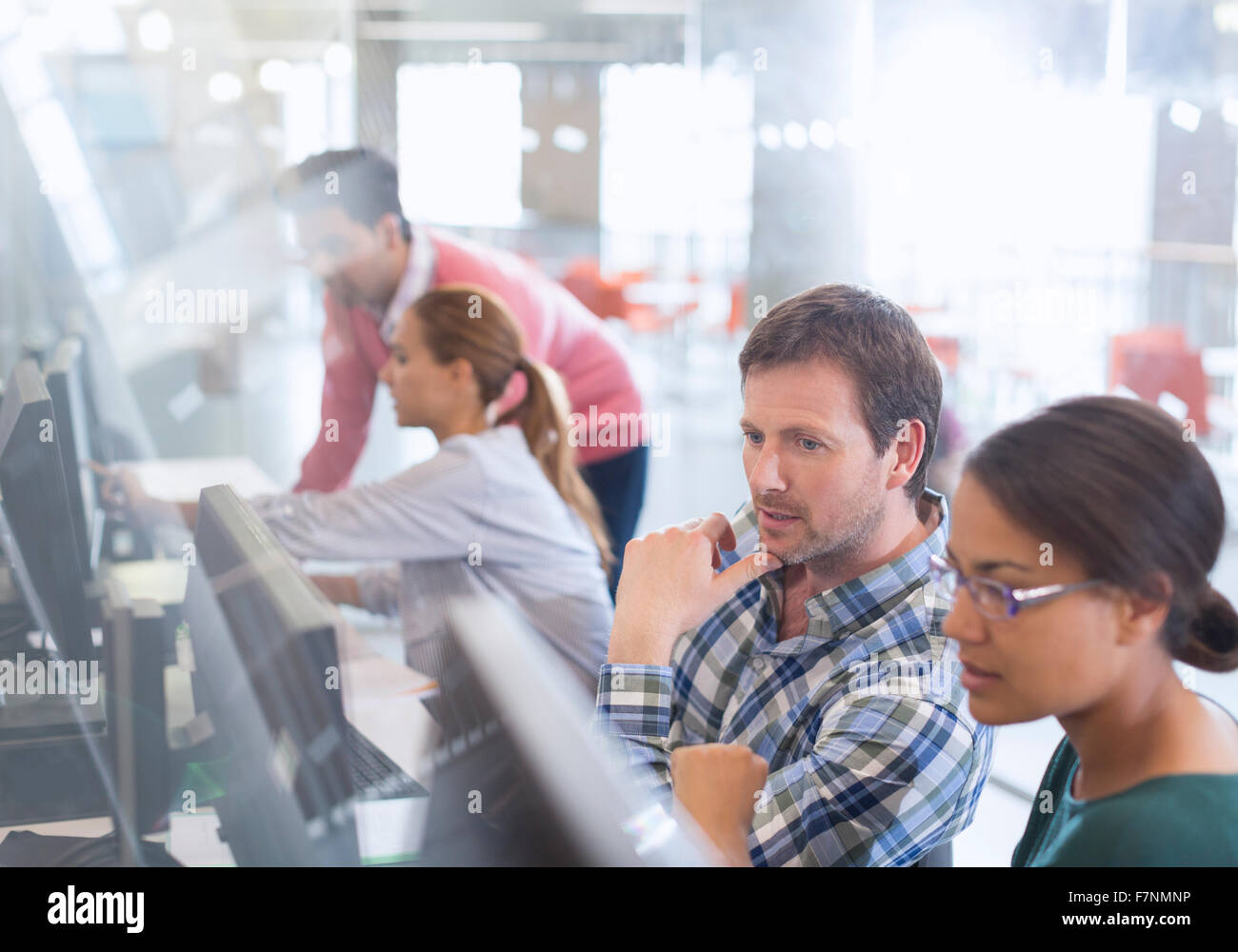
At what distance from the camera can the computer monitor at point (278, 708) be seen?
2.17 ft

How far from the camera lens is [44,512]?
4.04ft

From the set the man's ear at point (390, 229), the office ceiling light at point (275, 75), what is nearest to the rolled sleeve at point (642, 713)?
the man's ear at point (390, 229)

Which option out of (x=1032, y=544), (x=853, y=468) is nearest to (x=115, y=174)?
(x=853, y=468)

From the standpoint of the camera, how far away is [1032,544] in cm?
77

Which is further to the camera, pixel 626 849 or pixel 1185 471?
pixel 1185 471

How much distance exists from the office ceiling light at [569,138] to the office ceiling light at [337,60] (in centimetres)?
82

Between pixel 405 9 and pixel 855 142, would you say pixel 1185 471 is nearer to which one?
pixel 855 142

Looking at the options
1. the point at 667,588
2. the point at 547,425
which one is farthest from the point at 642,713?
the point at 547,425

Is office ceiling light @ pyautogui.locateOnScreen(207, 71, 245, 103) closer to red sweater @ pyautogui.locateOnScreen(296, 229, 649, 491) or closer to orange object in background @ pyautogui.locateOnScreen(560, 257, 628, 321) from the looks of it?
orange object in background @ pyautogui.locateOnScreen(560, 257, 628, 321)

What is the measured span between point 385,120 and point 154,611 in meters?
3.69

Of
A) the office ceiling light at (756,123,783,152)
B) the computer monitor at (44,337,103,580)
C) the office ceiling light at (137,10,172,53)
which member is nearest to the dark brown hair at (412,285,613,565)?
the computer monitor at (44,337,103,580)

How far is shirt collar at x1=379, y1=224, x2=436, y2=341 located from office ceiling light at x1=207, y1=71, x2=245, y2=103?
2.45m

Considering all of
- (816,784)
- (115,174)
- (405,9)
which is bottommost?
(816,784)

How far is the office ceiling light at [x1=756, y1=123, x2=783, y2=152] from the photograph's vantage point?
4.07 metres
